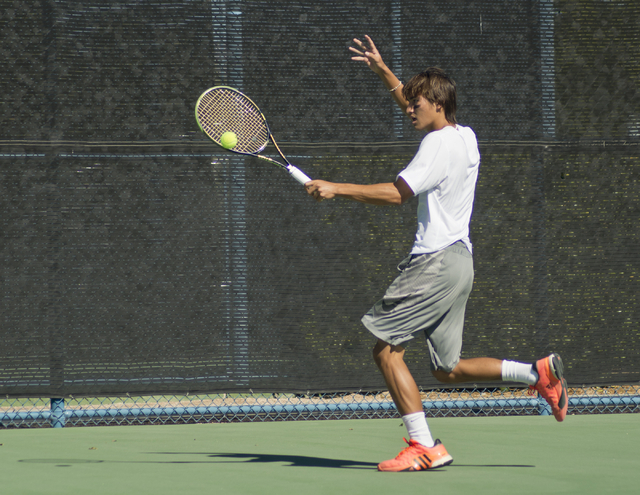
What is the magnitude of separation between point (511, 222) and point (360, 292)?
941 mm

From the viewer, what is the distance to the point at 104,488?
279 cm

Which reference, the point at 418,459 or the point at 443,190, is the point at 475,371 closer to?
the point at 418,459

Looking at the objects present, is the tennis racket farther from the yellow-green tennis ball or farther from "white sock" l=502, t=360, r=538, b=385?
"white sock" l=502, t=360, r=538, b=385

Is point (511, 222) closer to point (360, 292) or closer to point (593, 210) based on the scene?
point (593, 210)

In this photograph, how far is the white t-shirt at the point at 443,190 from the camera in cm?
292

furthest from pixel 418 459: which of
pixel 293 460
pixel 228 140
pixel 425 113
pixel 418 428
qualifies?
pixel 228 140

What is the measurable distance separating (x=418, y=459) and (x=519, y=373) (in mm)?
497

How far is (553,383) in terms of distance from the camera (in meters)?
2.99

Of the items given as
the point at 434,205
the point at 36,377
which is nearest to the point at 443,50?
the point at 434,205

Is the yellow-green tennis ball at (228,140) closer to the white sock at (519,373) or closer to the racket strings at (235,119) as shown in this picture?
the racket strings at (235,119)

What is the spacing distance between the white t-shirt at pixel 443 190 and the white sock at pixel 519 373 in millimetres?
479

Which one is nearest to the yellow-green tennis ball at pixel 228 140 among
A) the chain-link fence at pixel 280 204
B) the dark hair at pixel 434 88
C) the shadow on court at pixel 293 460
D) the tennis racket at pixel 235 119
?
the tennis racket at pixel 235 119

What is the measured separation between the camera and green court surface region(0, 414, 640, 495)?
9.05ft

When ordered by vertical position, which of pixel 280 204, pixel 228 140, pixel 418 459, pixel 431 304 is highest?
pixel 228 140
